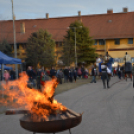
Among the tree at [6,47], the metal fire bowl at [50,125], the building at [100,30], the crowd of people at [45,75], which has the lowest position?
the crowd of people at [45,75]

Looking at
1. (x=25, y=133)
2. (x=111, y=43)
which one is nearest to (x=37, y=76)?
(x=25, y=133)

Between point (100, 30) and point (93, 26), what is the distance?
297cm

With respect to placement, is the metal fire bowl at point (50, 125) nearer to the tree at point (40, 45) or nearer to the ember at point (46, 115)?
the ember at point (46, 115)

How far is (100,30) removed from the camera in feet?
194

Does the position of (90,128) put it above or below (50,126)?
below

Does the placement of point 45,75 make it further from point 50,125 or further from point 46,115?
point 50,125

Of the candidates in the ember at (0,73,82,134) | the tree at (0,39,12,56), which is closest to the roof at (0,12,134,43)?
the tree at (0,39,12,56)

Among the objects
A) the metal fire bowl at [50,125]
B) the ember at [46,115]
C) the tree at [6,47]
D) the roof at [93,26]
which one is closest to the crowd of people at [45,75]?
the ember at [46,115]

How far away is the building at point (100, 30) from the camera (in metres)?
56.1

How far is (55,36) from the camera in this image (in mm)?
60969

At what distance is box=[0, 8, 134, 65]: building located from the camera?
56125 mm

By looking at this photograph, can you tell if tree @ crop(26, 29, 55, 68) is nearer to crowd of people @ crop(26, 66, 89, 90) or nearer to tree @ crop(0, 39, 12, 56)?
tree @ crop(0, 39, 12, 56)

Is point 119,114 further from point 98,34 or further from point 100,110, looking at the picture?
point 98,34

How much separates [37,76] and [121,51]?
1593 inches
